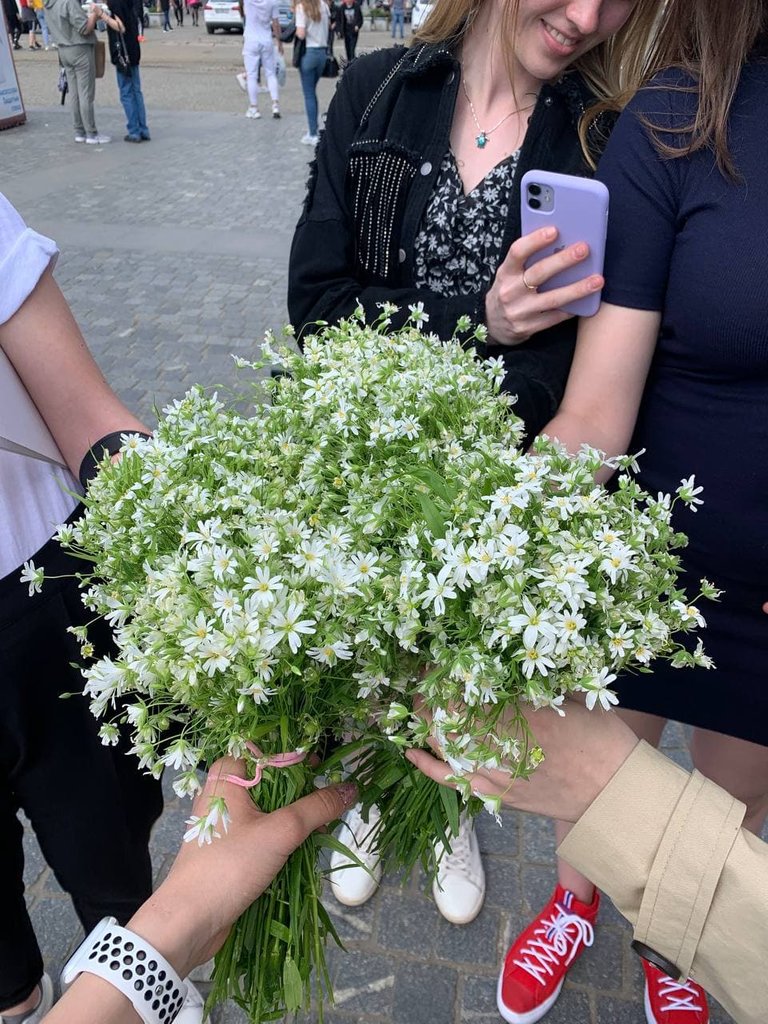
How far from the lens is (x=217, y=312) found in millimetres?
6789

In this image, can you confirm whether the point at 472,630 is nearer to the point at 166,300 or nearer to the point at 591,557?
the point at 591,557

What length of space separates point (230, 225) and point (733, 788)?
26.6 feet

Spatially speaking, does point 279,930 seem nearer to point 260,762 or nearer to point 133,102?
point 260,762

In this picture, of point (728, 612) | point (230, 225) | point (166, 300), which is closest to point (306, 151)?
point (230, 225)

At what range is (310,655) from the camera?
1.08 meters

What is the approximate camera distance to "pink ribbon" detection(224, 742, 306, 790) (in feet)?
3.80

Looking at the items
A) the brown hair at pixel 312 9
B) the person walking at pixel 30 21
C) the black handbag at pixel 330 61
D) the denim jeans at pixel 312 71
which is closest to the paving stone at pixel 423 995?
the denim jeans at pixel 312 71

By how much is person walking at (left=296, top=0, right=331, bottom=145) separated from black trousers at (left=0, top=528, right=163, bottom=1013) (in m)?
12.2

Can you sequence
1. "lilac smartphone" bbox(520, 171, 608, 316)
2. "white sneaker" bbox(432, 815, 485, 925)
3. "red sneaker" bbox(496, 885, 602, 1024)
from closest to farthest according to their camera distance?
"lilac smartphone" bbox(520, 171, 608, 316)
"red sneaker" bbox(496, 885, 602, 1024)
"white sneaker" bbox(432, 815, 485, 925)

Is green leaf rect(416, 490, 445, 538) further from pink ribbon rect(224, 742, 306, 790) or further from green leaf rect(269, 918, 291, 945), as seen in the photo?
green leaf rect(269, 918, 291, 945)

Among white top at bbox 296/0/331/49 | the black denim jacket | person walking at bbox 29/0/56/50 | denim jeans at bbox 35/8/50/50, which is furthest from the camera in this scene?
denim jeans at bbox 35/8/50/50

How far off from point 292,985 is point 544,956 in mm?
1359

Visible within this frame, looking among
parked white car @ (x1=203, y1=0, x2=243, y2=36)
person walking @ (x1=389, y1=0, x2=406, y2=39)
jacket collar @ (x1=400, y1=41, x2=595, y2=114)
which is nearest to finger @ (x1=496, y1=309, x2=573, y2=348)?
jacket collar @ (x1=400, y1=41, x2=595, y2=114)

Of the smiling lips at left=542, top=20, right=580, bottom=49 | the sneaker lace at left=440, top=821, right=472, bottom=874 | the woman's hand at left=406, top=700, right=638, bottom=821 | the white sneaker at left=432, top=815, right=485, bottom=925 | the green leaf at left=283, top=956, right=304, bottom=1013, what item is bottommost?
the white sneaker at left=432, top=815, right=485, bottom=925
